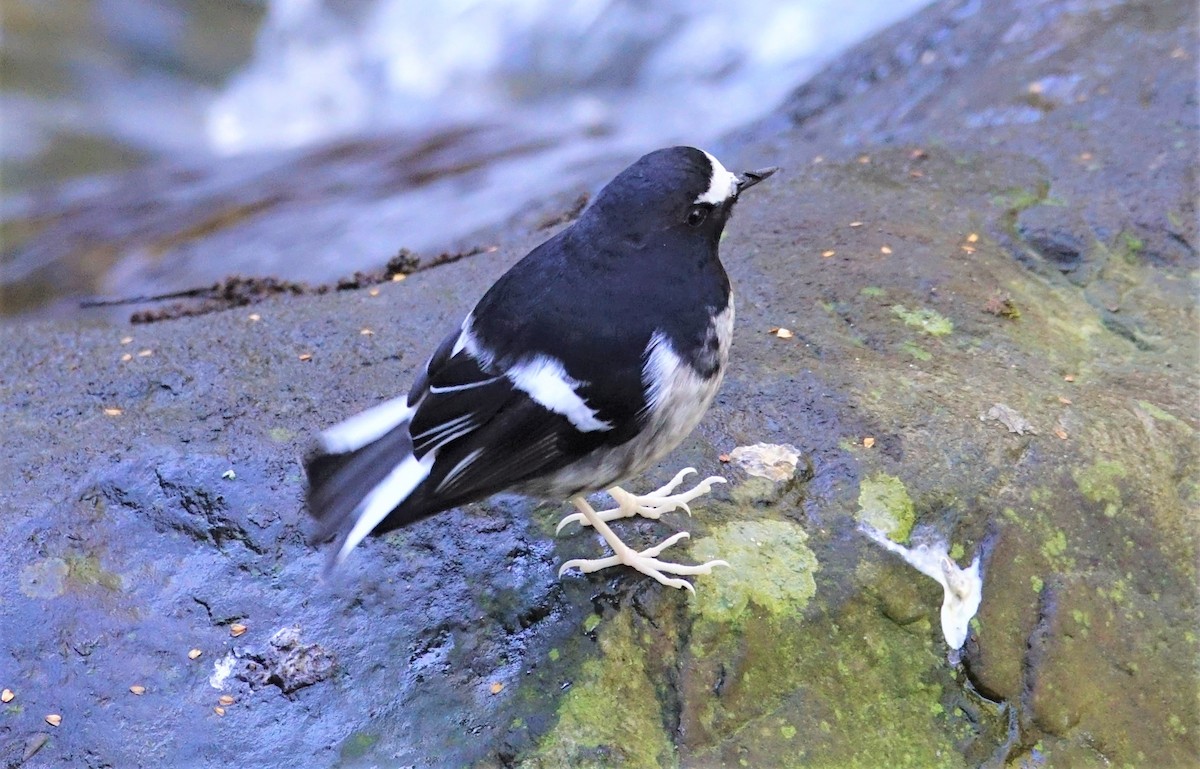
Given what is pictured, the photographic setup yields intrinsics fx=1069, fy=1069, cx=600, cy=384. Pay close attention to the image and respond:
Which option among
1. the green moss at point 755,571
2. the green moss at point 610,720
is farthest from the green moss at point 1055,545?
the green moss at point 610,720

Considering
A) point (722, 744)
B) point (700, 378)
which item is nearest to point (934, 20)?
point (700, 378)

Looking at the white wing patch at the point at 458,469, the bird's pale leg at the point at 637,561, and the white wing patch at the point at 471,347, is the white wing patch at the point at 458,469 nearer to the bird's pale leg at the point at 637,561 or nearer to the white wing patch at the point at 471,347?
the white wing patch at the point at 471,347

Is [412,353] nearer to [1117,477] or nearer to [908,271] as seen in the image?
[908,271]

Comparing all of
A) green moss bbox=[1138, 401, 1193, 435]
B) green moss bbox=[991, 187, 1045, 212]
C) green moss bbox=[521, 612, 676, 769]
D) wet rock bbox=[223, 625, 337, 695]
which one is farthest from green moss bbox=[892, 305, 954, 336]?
wet rock bbox=[223, 625, 337, 695]

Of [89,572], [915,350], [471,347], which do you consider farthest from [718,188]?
[89,572]

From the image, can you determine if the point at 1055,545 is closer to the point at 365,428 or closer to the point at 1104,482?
the point at 1104,482

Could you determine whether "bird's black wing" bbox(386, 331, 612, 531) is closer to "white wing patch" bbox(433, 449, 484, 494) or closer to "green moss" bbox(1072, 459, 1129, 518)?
"white wing patch" bbox(433, 449, 484, 494)
